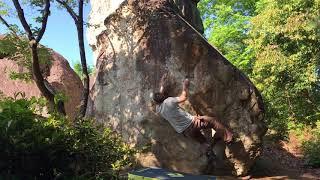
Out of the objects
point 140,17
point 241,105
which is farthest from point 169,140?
point 140,17

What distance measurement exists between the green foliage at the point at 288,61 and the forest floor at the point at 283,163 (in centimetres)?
91

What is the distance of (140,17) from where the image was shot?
33.1 ft

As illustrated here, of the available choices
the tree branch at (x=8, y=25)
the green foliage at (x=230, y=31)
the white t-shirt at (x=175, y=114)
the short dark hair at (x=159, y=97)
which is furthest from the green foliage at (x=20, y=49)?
the green foliage at (x=230, y=31)

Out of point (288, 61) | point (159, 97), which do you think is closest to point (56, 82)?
point (159, 97)

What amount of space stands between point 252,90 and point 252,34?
12.5 metres

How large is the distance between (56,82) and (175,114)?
8.63 m

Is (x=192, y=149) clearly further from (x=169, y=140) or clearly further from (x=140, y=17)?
(x=140, y=17)

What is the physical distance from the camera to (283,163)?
1437 cm

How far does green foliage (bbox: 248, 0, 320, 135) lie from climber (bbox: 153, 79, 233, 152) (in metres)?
10.2

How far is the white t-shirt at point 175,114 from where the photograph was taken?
890 centimetres

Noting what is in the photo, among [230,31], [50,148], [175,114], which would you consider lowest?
[50,148]

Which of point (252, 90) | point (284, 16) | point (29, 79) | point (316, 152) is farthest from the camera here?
point (284, 16)

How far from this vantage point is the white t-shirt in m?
8.90

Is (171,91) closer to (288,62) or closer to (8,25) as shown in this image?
(8,25)
